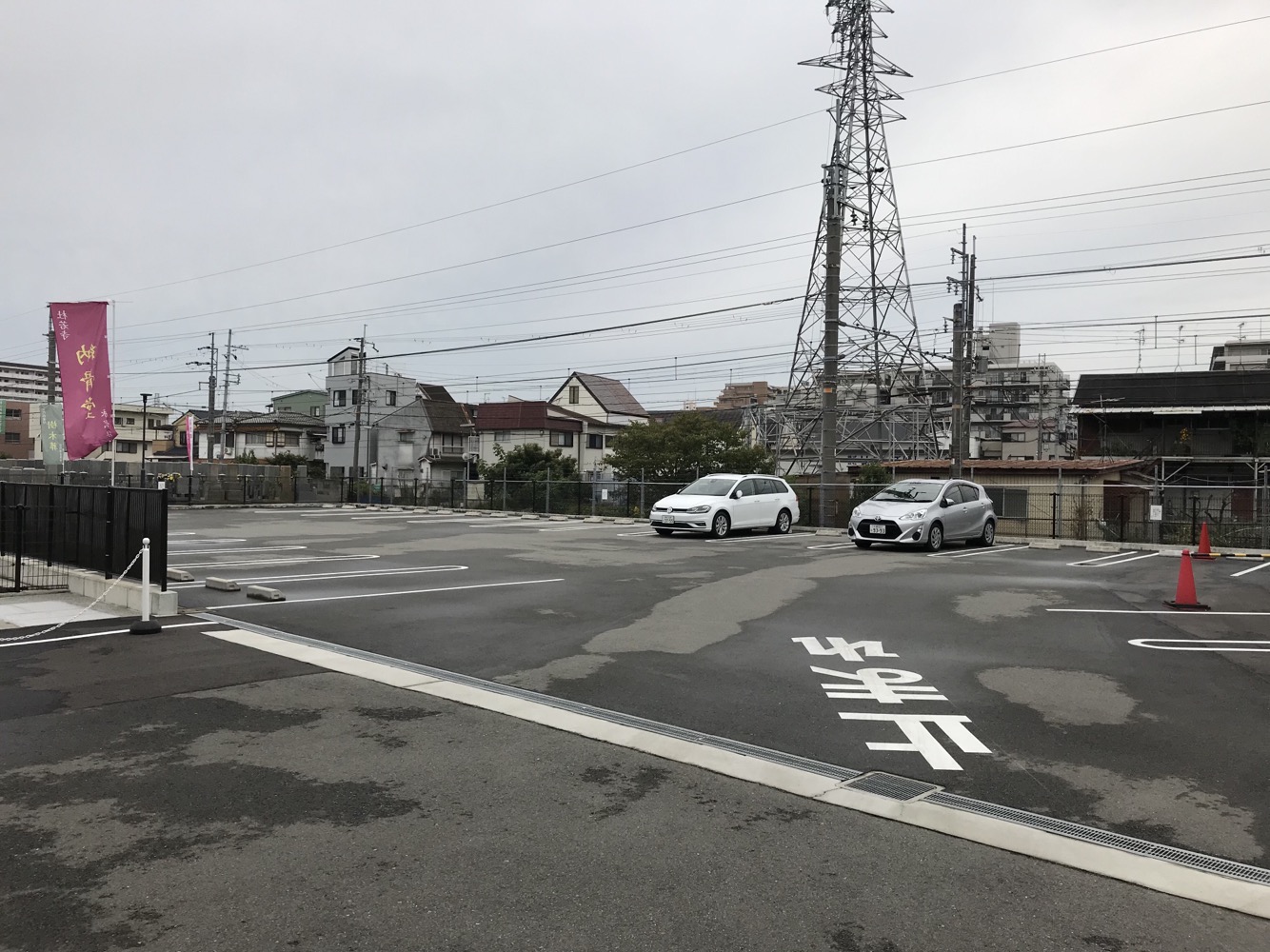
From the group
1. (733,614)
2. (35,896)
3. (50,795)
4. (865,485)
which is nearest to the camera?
(35,896)

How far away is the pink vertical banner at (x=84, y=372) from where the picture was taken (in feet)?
46.4

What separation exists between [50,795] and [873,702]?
529 cm

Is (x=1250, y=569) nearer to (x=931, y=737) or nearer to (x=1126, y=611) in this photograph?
(x=1126, y=611)

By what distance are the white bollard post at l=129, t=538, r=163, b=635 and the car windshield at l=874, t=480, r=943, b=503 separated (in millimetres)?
16136

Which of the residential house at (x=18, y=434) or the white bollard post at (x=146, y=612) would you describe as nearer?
the white bollard post at (x=146, y=612)

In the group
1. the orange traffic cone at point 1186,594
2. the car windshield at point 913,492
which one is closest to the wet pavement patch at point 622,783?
the orange traffic cone at point 1186,594

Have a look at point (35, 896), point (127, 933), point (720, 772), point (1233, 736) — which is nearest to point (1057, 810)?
point (720, 772)

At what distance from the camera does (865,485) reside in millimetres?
26844

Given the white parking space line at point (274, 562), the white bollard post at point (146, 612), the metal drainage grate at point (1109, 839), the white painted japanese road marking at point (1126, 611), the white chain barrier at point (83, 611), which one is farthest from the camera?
the white parking space line at point (274, 562)

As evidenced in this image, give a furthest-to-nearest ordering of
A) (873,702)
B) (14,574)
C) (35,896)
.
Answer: (14,574) → (873,702) → (35,896)

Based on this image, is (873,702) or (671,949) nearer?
(671,949)

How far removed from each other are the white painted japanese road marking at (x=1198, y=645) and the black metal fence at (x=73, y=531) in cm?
1070

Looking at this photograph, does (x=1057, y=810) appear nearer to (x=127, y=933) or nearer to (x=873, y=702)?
(x=873, y=702)

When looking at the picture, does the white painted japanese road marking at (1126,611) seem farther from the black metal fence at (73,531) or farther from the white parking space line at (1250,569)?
the black metal fence at (73,531)
